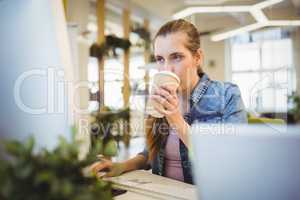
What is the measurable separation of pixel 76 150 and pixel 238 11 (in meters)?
1.67

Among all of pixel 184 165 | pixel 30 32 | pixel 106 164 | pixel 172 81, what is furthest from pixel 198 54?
pixel 30 32

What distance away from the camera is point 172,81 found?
117 cm

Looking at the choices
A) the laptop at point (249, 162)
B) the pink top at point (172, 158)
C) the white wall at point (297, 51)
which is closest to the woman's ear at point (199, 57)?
the pink top at point (172, 158)

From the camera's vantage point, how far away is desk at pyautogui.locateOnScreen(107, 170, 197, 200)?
925 mm

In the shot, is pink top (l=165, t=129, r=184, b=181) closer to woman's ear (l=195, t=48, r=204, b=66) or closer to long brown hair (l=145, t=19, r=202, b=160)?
long brown hair (l=145, t=19, r=202, b=160)

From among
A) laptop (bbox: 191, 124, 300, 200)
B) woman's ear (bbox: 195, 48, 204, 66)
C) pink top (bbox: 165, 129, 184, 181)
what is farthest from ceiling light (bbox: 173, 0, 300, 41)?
laptop (bbox: 191, 124, 300, 200)

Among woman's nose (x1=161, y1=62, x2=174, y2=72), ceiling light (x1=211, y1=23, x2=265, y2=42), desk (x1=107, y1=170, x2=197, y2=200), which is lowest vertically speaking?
desk (x1=107, y1=170, x2=197, y2=200)

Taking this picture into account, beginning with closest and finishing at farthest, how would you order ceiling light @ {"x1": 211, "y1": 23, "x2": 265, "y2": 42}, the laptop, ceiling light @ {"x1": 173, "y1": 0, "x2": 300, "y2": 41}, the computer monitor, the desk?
the laptop < the computer monitor < the desk < ceiling light @ {"x1": 173, "y1": 0, "x2": 300, "y2": 41} < ceiling light @ {"x1": 211, "y1": 23, "x2": 265, "y2": 42}

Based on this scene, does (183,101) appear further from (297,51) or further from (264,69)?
(297,51)

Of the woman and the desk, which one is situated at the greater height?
the woman

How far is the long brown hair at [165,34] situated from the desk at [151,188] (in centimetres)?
24

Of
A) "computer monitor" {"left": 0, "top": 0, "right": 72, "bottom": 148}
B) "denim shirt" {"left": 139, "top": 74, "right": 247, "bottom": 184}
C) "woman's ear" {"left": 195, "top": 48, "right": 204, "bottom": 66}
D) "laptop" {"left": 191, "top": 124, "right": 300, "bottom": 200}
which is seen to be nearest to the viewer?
"laptop" {"left": 191, "top": 124, "right": 300, "bottom": 200}

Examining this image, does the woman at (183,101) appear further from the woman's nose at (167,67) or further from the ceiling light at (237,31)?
the ceiling light at (237,31)

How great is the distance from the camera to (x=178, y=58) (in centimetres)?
140
